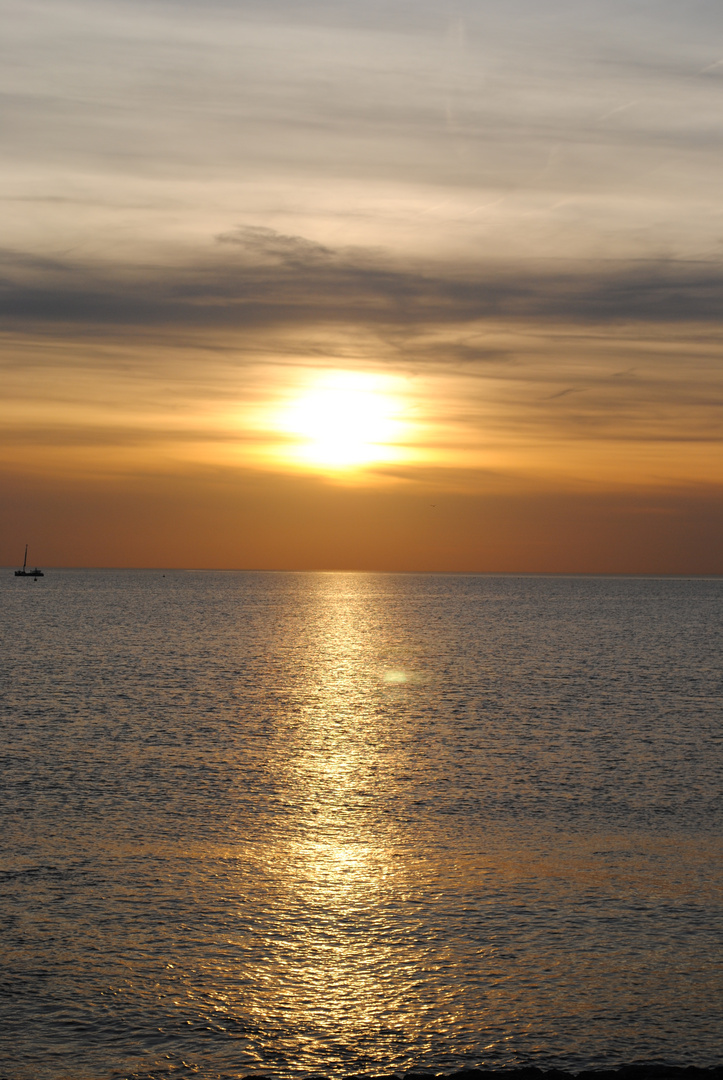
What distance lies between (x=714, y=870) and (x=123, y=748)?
25.3 m

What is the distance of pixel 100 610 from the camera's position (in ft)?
625

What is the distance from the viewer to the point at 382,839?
2722cm

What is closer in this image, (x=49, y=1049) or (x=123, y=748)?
(x=49, y=1049)

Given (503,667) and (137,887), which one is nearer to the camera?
(137,887)

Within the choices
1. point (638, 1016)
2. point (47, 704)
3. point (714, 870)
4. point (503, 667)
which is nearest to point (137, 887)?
point (638, 1016)

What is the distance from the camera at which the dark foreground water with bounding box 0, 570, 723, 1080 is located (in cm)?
1573

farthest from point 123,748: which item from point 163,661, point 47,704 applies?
point 163,661

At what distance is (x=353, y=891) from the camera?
2242 cm

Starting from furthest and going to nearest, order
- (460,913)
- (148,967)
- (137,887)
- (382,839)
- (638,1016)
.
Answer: (382,839), (137,887), (460,913), (148,967), (638,1016)

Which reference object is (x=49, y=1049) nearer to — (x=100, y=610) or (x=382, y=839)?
(x=382, y=839)

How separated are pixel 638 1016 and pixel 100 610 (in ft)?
598

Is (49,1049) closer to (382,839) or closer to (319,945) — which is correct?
(319,945)

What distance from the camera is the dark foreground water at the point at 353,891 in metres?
15.7

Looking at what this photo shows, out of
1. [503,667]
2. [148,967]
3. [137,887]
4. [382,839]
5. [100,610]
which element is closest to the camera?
[148,967]
